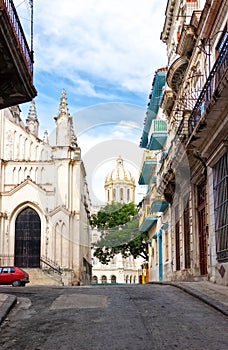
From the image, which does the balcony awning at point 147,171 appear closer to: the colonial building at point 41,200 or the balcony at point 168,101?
the colonial building at point 41,200

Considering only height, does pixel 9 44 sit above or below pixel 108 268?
above

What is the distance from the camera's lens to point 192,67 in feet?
66.9

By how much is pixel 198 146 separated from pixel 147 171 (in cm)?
1917

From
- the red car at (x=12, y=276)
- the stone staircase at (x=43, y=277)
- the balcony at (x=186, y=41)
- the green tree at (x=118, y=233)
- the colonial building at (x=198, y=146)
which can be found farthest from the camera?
the green tree at (x=118, y=233)

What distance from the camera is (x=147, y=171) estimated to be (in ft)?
117

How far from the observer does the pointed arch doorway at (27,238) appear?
35.8 meters

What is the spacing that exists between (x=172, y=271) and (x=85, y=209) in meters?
20.0

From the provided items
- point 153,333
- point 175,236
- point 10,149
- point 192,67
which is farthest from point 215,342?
point 10,149

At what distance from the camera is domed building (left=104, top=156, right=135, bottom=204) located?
329ft

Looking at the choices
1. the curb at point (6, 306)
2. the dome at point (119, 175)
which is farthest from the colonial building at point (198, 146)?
the dome at point (119, 175)

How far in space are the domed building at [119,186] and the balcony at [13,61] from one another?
281 feet

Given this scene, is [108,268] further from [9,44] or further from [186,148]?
[9,44]

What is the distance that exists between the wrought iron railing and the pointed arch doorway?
23.6 m

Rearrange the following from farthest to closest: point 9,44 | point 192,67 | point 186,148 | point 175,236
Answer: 1. point 175,236
2. point 192,67
3. point 186,148
4. point 9,44
